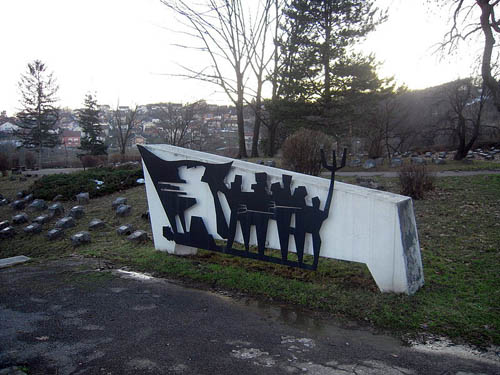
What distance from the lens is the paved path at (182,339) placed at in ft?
10.8

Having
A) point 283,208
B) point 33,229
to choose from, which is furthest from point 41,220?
point 283,208

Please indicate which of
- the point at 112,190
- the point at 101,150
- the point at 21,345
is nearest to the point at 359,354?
the point at 21,345

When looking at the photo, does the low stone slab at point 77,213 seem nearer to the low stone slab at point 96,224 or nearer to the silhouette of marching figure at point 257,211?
the low stone slab at point 96,224

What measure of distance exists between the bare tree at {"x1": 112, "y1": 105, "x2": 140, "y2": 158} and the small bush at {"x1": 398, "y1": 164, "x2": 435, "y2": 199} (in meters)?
30.5

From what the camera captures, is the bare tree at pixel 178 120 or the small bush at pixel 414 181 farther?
the bare tree at pixel 178 120

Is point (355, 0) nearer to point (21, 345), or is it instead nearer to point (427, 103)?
point (427, 103)

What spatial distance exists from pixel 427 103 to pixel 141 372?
120ft

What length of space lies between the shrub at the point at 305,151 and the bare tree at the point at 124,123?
90.3 feet

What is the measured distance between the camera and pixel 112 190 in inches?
533

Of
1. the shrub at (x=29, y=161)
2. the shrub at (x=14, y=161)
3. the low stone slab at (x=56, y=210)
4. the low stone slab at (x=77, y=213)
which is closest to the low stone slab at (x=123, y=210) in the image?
the low stone slab at (x=77, y=213)

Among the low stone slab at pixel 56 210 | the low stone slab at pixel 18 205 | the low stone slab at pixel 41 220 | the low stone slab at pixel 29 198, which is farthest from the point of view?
the low stone slab at pixel 29 198

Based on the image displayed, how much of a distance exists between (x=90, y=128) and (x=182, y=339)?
34.8 meters

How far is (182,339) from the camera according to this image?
384 cm

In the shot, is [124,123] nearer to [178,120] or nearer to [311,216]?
[178,120]
